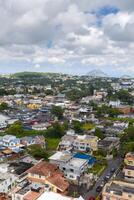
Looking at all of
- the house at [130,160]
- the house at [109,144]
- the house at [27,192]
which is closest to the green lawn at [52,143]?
the house at [109,144]

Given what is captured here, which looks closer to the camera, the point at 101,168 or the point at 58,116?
the point at 101,168

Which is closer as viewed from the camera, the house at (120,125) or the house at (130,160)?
the house at (130,160)

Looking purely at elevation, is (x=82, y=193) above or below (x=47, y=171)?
below

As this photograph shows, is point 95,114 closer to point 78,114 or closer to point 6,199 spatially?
point 78,114

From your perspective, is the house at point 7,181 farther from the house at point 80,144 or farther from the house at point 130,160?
the house at point 80,144

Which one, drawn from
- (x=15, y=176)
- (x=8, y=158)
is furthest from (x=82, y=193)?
(x=8, y=158)

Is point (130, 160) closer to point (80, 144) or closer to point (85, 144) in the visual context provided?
point (85, 144)
